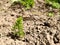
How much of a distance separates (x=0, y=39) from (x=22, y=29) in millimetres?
635

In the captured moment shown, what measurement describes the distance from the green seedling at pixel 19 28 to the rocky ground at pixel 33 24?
14 centimetres

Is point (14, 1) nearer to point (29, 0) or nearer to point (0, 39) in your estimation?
point (29, 0)

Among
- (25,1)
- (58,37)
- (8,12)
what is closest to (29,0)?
(25,1)

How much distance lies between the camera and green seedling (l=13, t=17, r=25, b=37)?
5598mm

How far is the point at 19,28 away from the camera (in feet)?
18.5

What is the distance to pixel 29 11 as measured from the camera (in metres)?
7.22

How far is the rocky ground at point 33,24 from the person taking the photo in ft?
18.7

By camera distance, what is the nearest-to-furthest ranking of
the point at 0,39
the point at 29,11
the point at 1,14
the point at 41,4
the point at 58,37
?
the point at 0,39 < the point at 58,37 < the point at 1,14 < the point at 29,11 < the point at 41,4

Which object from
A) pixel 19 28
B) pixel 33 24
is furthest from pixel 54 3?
pixel 19 28

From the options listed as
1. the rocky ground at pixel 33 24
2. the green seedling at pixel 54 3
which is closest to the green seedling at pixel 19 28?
the rocky ground at pixel 33 24

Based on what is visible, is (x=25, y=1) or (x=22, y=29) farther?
(x=25, y=1)

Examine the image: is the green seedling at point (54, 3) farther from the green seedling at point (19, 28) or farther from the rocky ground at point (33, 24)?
the green seedling at point (19, 28)

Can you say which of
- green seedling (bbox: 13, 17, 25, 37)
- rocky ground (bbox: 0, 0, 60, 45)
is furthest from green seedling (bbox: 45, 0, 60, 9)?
green seedling (bbox: 13, 17, 25, 37)

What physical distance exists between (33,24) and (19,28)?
0.86 metres
